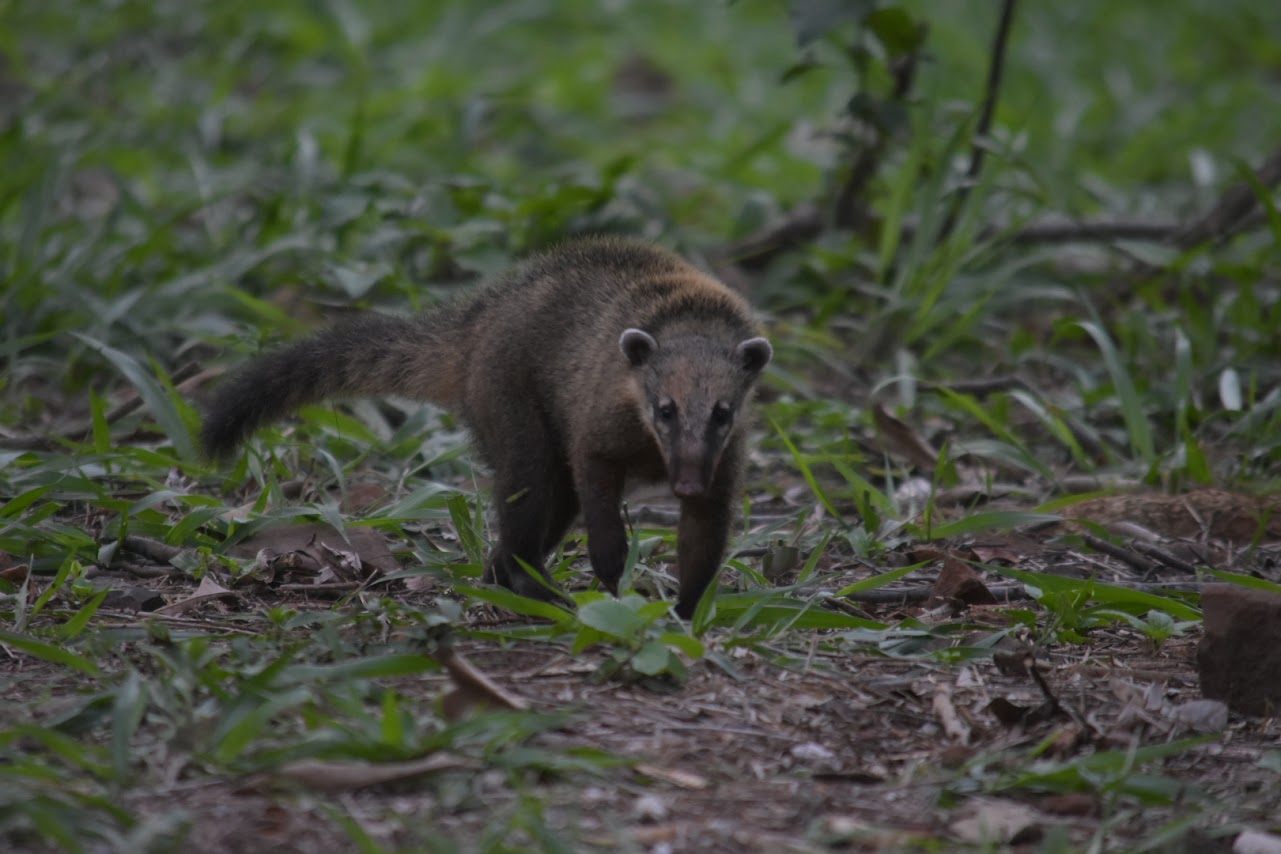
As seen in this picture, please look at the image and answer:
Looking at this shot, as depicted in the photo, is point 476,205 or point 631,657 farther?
point 476,205

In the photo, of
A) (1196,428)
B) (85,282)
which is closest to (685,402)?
(1196,428)

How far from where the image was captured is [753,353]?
5.05 m

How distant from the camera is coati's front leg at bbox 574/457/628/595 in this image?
15.7 ft

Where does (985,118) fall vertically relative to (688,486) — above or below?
above

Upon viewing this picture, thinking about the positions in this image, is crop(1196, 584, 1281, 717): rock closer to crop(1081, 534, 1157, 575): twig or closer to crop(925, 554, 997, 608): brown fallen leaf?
crop(925, 554, 997, 608): brown fallen leaf

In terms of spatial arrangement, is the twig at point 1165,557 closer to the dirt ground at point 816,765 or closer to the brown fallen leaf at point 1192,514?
the brown fallen leaf at point 1192,514

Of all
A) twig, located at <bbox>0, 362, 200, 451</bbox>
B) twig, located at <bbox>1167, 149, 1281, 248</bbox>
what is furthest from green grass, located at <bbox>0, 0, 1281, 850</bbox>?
twig, located at <bbox>1167, 149, 1281, 248</bbox>

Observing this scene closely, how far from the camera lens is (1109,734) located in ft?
12.6

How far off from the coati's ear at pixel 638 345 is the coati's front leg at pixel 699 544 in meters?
0.49

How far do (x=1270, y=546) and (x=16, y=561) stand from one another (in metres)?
4.36

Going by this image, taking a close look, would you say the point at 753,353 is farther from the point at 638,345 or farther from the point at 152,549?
the point at 152,549

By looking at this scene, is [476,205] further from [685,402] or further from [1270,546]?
[1270,546]

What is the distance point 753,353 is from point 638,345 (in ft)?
1.33

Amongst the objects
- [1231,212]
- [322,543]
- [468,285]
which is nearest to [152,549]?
[322,543]
